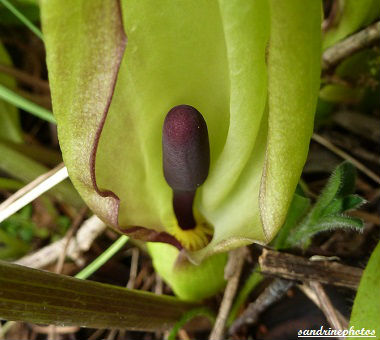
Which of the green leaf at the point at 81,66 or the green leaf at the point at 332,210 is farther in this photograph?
the green leaf at the point at 332,210

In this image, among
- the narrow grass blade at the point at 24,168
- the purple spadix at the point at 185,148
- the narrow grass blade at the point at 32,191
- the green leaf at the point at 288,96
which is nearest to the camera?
the green leaf at the point at 288,96

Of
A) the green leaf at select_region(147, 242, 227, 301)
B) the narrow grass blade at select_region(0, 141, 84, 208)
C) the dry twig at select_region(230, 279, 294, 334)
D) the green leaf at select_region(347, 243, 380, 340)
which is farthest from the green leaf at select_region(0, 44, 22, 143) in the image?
the green leaf at select_region(347, 243, 380, 340)

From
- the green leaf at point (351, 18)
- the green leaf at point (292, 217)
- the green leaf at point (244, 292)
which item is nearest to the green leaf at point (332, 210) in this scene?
the green leaf at point (292, 217)

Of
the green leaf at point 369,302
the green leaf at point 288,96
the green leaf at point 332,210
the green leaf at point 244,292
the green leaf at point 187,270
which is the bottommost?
the green leaf at point 244,292

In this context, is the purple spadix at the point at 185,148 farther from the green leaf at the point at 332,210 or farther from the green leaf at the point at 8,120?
the green leaf at the point at 8,120

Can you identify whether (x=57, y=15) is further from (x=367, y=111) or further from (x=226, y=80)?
(x=367, y=111)

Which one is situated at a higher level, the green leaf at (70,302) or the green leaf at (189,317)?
the green leaf at (70,302)
